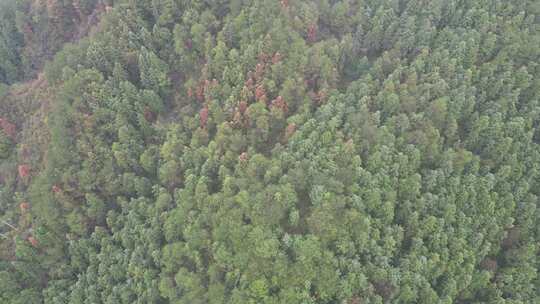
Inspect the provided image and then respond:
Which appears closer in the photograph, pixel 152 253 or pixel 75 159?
pixel 152 253

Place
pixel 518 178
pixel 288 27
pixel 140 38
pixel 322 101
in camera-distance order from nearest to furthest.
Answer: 1. pixel 518 178
2. pixel 322 101
3. pixel 288 27
4. pixel 140 38

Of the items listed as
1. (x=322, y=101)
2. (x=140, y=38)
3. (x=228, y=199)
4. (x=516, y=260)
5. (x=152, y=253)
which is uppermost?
(x=140, y=38)

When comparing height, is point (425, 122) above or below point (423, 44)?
below

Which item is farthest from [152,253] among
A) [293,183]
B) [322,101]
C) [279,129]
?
[322,101]

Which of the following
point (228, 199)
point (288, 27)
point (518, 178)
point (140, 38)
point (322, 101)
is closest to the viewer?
point (228, 199)

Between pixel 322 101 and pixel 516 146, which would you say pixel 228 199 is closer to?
pixel 322 101

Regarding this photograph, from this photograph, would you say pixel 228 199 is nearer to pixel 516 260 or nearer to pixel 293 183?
pixel 293 183

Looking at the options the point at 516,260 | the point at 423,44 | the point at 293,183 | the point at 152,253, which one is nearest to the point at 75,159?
the point at 152,253
